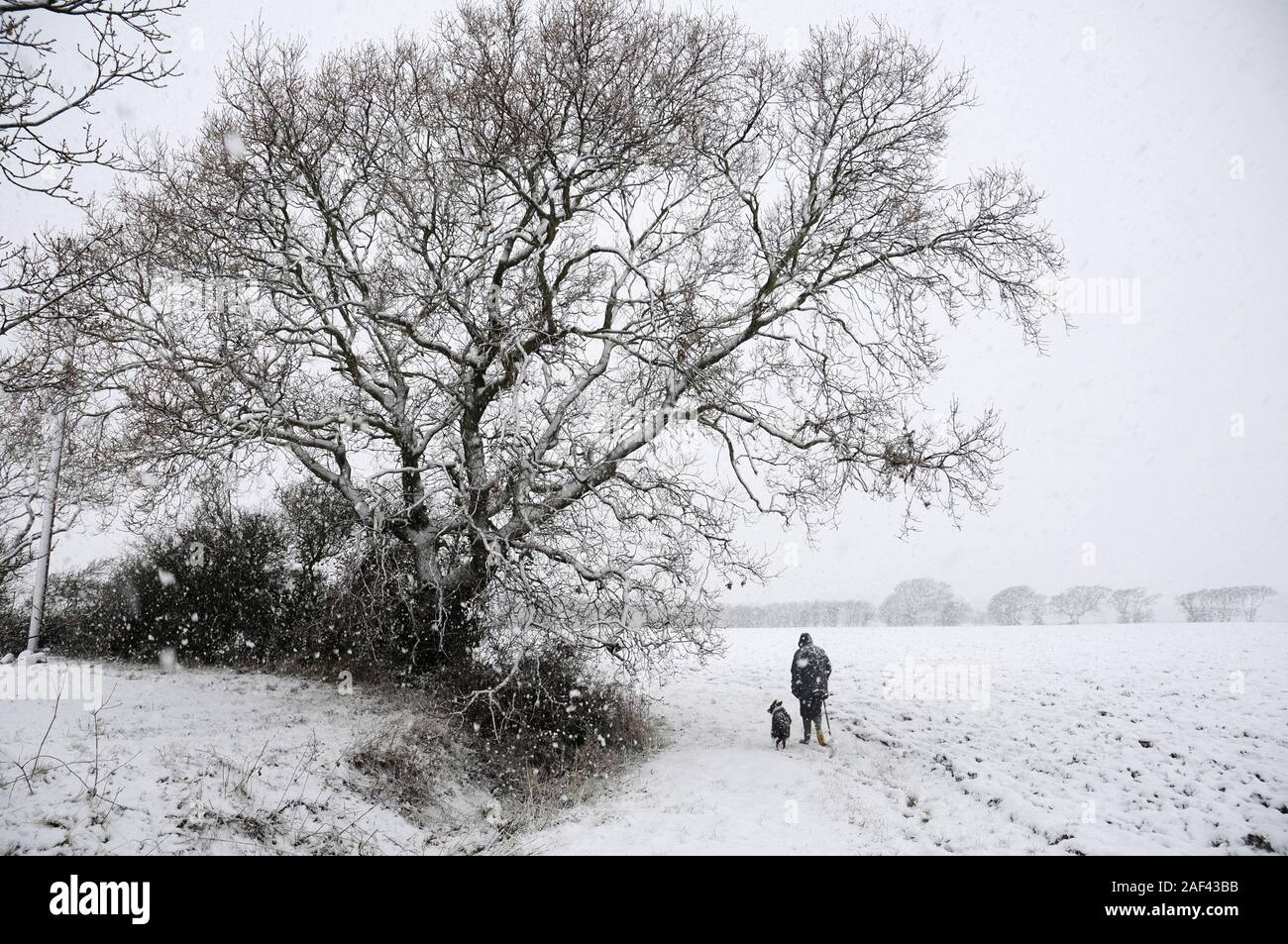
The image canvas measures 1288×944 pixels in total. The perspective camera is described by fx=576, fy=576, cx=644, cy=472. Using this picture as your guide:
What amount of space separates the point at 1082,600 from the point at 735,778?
60900 millimetres

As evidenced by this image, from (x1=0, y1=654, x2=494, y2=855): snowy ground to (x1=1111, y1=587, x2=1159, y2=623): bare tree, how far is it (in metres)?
63.1

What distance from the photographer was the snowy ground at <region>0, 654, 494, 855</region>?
12.9 ft

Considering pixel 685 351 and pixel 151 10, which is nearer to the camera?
pixel 151 10

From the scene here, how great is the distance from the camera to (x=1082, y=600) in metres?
53.3

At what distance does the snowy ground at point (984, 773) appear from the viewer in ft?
18.6

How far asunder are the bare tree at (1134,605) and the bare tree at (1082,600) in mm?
1213

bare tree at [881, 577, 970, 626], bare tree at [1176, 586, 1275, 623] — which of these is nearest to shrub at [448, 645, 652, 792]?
bare tree at [881, 577, 970, 626]

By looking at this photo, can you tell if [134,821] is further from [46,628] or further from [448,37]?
[46,628]

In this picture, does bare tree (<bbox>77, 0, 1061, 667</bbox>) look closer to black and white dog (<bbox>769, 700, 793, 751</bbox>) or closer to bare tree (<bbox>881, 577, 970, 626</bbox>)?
black and white dog (<bbox>769, 700, 793, 751</bbox>)

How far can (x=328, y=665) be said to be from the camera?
10586mm

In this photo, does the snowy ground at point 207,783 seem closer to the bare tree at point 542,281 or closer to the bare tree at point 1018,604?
the bare tree at point 542,281

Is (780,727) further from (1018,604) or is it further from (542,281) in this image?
(1018,604)
